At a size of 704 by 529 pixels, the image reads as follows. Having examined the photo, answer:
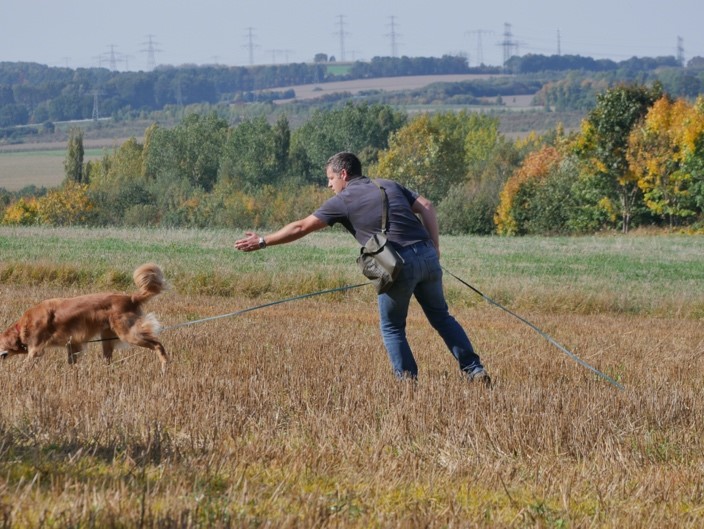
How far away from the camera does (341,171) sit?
316 inches

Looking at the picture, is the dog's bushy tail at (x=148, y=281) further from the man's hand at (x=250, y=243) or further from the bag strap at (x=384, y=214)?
the bag strap at (x=384, y=214)

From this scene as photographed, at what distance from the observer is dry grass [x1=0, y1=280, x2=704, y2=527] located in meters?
A: 4.38

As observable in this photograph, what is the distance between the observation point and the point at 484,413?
6566 mm

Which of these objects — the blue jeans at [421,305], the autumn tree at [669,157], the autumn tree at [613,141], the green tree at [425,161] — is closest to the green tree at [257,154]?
the green tree at [425,161]

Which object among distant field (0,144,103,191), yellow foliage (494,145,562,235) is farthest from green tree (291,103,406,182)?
yellow foliage (494,145,562,235)

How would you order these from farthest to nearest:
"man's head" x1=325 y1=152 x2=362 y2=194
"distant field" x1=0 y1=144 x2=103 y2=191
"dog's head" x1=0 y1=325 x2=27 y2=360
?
"distant field" x1=0 y1=144 x2=103 y2=191 < "dog's head" x1=0 y1=325 x2=27 y2=360 < "man's head" x1=325 y1=152 x2=362 y2=194

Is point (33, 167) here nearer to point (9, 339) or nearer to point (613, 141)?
point (613, 141)

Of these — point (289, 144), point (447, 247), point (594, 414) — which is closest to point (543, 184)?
point (447, 247)

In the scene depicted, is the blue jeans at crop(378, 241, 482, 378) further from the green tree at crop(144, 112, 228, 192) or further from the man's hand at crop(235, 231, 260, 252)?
the green tree at crop(144, 112, 228, 192)

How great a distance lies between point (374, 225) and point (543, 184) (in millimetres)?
60399

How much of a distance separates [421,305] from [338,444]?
2.54 meters

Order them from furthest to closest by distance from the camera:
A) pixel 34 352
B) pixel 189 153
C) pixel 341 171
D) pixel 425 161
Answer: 1. pixel 189 153
2. pixel 425 161
3. pixel 34 352
4. pixel 341 171

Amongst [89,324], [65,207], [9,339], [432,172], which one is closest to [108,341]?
[89,324]

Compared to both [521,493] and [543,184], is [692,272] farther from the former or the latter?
[543,184]
